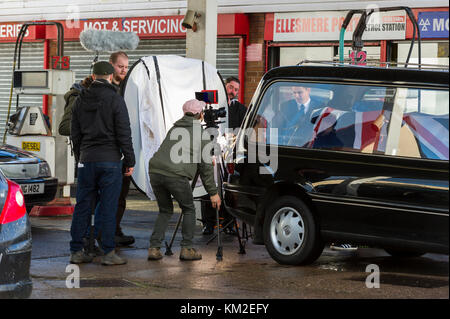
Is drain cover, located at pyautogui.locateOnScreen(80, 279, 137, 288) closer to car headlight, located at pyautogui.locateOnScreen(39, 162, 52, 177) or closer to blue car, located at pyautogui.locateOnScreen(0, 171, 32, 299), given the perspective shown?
blue car, located at pyautogui.locateOnScreen(0, 171, 32, 299)

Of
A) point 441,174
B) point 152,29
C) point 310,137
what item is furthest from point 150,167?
point 152,29

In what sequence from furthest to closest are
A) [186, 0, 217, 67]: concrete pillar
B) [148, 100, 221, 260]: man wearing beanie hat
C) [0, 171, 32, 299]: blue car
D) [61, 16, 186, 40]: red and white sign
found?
[61, 16, 186, 40]: red and white sign
[186, 0, 217, 67]: concrete pillar
[148, 100, 221, 260]: man wearing beanie hat
[0, 171, 32, 299]: blue car

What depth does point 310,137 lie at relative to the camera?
939 cm

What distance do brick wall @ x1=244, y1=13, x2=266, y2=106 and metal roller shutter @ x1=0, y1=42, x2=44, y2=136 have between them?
5.88m

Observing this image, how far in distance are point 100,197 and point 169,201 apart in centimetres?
78

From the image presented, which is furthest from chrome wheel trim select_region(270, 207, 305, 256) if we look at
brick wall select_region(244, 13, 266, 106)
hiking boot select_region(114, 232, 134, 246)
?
brick wall select_region(244, 13, 266, 106)

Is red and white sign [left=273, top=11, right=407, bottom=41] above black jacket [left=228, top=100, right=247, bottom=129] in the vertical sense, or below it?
above

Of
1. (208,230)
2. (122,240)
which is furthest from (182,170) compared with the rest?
(208,230)

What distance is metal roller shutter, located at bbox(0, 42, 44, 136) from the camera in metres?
23.7

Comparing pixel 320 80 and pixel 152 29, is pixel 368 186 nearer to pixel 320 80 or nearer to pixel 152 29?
pixel 320 80

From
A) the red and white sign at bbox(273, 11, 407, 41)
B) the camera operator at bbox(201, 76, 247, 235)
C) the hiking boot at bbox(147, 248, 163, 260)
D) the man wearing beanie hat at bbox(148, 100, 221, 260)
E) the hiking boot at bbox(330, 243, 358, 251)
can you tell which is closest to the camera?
the man wearing beanie hat at bbox(148, 100, 221, 260)

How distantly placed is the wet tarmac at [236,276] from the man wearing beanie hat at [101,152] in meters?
0.34

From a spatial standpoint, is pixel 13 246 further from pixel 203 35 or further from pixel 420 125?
pixel 203 35

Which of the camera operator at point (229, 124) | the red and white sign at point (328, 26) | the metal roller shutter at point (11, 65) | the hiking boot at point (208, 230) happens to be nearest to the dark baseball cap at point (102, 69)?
the camera operator at point (229, 124)
